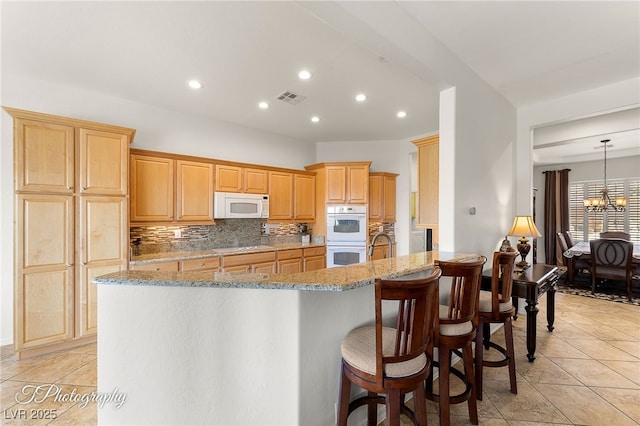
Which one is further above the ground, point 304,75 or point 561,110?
point 304,75

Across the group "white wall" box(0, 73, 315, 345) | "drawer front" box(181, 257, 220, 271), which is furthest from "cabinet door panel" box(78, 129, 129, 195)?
"drawer front" box(181, 257, 220, 271)

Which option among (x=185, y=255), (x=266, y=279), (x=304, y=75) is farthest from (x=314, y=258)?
(x=266, y=279)

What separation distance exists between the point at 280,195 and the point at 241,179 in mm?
744

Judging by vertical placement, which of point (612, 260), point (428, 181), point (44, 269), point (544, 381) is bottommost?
point (544, 381)

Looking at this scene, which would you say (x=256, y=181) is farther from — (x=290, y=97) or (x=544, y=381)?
(x=544, y=381)

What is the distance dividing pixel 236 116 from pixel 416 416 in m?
4.13

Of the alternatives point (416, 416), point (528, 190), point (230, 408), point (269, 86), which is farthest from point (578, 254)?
point (230, 408)

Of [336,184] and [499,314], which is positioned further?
[336,184]

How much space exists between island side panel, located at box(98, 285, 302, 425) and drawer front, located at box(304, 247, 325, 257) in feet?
11.0

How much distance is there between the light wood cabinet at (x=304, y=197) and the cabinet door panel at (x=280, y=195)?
10 centimetres

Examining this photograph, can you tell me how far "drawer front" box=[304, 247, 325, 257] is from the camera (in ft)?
16.1

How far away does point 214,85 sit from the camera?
3299 mm

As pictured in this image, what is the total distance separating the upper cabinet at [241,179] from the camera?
169 inches

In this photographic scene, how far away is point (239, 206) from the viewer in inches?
173
